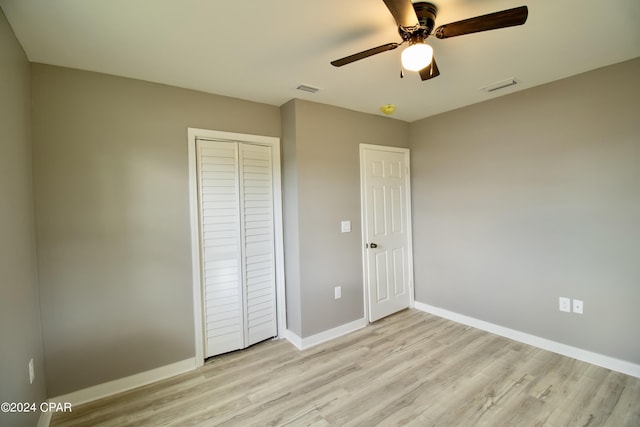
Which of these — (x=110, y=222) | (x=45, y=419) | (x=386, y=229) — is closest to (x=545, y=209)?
(x=386, y=229)

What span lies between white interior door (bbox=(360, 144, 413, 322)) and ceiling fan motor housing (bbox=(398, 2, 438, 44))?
170 cm

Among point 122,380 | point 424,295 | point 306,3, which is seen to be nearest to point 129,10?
point 306,3

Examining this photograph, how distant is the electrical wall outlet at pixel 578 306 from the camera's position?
96.7 inches

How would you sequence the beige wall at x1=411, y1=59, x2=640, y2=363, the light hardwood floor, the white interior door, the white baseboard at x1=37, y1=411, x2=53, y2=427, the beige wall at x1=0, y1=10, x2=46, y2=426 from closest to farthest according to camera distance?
the beige wall at x1=0, y1=10, x2=46, y2=426, the white baseboard at x1=37, y1=411, x2=53, y2=427, the light hardwood floor, the beige wall at x1=411, y1=59, x2=640, y2=363, the white interior door

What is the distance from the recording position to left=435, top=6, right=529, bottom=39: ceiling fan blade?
1.22m

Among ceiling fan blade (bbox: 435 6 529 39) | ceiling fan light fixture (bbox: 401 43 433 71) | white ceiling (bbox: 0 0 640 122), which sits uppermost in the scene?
white ceiling (bbox: 0 0 640 122)

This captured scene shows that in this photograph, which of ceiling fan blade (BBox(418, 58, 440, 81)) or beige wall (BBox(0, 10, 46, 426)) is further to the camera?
ceiling fan blade (BBox(418, 58, 440, 81))

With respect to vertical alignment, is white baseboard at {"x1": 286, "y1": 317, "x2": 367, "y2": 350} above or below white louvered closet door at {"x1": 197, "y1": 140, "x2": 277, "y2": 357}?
below

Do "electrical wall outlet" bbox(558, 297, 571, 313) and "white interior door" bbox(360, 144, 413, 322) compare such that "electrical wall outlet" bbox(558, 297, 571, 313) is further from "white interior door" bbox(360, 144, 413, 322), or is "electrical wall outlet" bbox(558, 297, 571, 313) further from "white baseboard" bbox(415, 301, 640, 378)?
"white interior door" bbox(360, 144, 413, 322)

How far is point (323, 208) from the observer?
294 centimetres

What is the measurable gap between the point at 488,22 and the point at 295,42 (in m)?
1.10

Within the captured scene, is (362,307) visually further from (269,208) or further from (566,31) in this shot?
(566,31)

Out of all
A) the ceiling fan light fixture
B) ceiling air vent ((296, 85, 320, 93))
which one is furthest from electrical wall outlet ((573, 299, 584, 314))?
ceiling air vent ((296, 85, 320, 93))

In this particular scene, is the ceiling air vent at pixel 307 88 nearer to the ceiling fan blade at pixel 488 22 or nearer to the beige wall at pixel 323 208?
the beige wall at pixel 323 208
